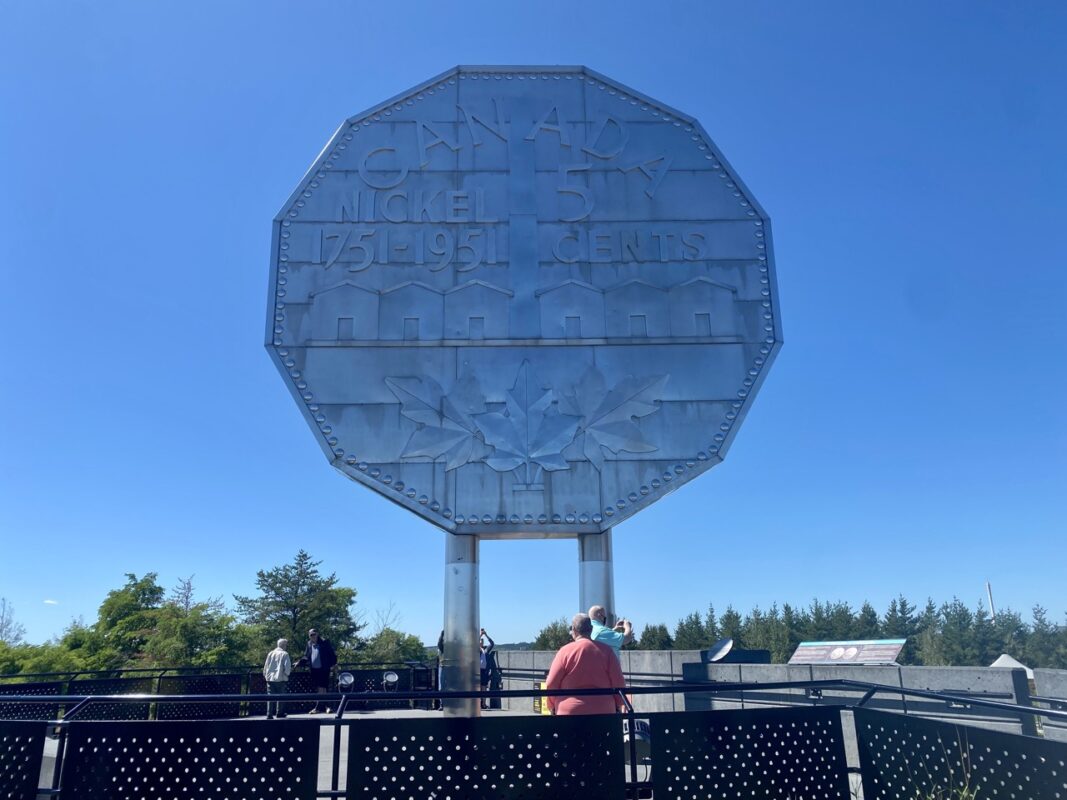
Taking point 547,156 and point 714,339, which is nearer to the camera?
point 714,339

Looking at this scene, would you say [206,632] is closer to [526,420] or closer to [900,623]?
[526,420]

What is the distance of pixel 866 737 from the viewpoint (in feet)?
20.6

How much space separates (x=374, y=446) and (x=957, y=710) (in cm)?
930

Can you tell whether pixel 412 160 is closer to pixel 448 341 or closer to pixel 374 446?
pixel 448 341

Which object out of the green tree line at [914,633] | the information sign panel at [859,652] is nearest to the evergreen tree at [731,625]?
the green tree line at [914,633]

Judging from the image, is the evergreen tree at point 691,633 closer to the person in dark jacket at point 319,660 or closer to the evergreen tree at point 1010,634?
the evergreen tree at point 1010,634

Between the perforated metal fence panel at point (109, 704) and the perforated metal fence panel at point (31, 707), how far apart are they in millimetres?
266

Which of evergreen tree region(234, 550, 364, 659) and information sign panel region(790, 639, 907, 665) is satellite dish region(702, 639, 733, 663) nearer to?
information sign panel region(790, 639, 907, 665)

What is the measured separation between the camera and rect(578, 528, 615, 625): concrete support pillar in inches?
430

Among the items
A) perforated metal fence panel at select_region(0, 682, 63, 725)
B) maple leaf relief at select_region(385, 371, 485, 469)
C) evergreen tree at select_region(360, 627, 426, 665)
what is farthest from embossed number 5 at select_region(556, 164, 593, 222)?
evergreen tree at select_region(360, 627, 426, 665)

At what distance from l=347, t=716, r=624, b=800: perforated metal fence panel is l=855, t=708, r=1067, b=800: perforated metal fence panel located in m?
2.06

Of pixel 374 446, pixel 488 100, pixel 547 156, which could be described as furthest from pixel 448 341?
pixel 488 100

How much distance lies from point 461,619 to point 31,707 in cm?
614

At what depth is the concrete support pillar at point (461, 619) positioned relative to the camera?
10625 millimetres
